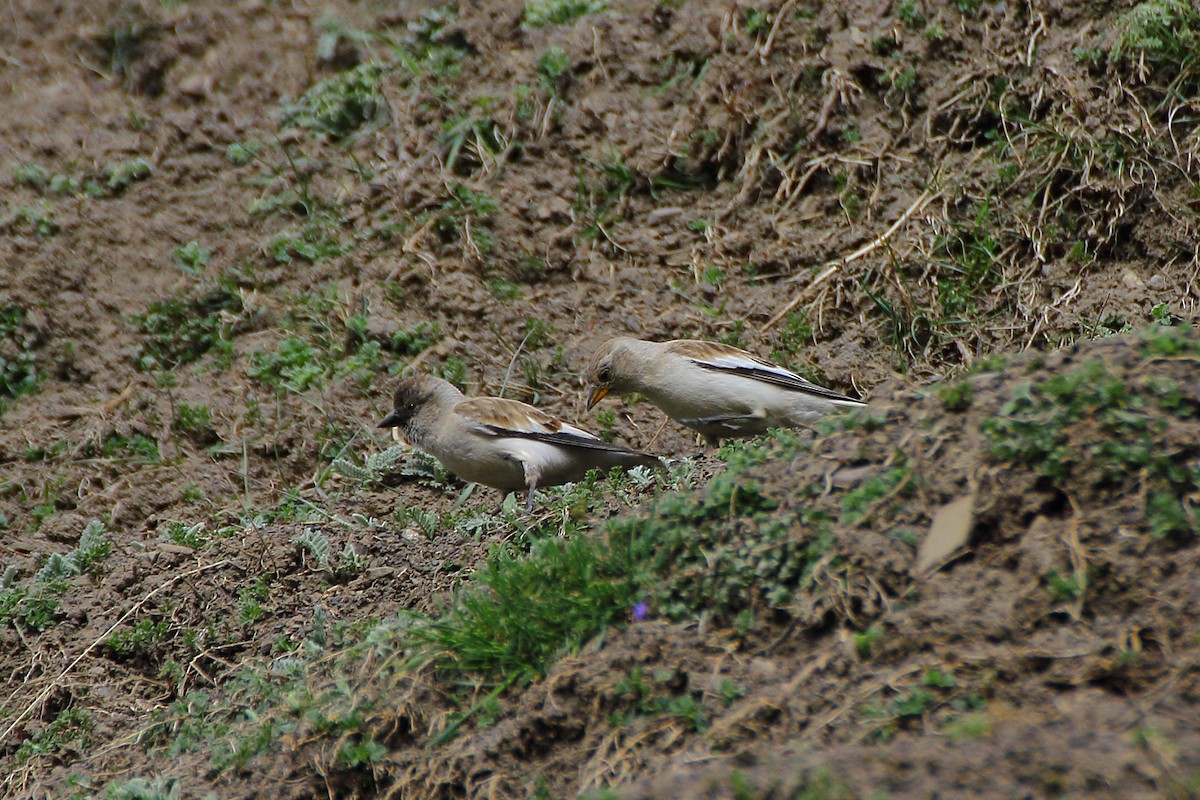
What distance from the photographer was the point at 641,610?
472 centimetres

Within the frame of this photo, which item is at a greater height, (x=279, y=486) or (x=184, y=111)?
(x=184, y=111)

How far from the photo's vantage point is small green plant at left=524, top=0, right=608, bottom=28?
11.1 metres

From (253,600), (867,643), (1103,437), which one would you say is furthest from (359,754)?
(1103,437)

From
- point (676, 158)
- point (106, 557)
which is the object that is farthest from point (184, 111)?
point (106, 557)

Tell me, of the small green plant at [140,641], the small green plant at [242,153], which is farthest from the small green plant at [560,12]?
the small green plant at [140,641]

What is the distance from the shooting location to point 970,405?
4805 mm

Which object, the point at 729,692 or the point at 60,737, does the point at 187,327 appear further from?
the point at 729,692

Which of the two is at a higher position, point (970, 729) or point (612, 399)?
point (970, 729)

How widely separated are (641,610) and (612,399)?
4.45m

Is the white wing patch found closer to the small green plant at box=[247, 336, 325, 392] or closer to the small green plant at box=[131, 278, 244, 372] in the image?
the small green plant at box=[247, 336, 325, 392]

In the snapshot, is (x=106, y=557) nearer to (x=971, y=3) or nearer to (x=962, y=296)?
(x=962, y=296)

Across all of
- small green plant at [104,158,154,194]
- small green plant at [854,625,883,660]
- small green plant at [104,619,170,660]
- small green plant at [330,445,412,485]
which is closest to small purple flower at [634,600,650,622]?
small green plant at [854,625,883,660]

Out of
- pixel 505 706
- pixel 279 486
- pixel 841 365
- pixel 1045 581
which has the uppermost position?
pixel 1045 581

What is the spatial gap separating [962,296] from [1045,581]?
4.67 metres
